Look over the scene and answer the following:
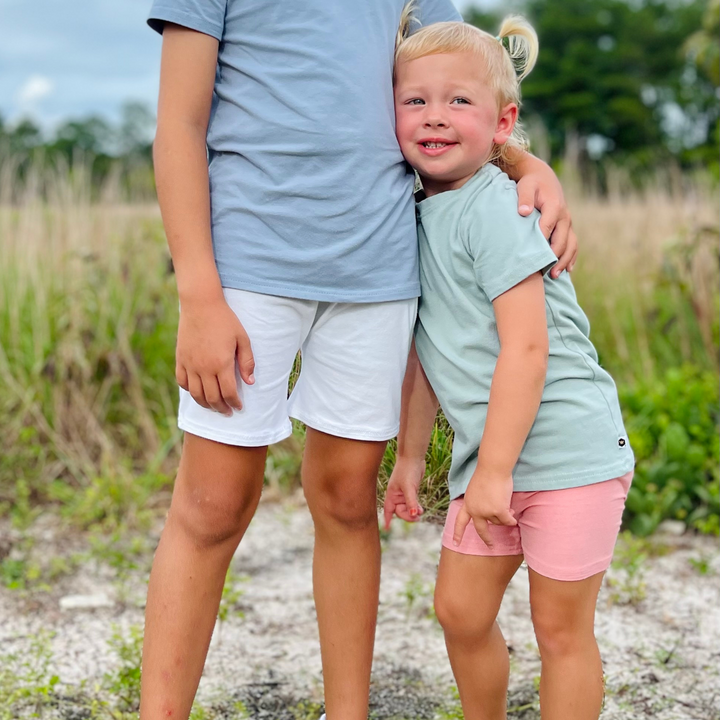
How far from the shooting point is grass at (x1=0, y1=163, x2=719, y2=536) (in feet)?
12.6

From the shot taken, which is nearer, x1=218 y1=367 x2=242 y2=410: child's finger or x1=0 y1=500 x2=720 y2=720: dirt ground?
x1=218 y1=367 x2=242 y2=410: child's finger

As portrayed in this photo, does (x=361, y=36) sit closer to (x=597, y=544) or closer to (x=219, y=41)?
(x=219, y=41)

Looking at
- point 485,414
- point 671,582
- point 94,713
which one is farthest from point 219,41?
point 671,582

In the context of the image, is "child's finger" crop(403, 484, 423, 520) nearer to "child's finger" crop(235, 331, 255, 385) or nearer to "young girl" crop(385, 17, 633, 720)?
"young girl" crop(385, 17, 633, 720)

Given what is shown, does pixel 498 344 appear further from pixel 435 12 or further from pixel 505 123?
pixel 435 12

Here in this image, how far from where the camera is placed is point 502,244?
1541 mm

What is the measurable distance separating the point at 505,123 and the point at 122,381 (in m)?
2.90

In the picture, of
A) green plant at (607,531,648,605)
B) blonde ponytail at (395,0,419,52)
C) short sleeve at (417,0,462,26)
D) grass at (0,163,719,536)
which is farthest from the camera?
grass at (0,163,719,536)

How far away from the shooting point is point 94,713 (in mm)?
2127

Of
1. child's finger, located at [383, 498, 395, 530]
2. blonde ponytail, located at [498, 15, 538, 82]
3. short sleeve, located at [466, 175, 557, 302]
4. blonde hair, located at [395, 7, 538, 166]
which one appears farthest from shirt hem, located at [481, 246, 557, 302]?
child's finger, located at [383, 498, 395, 530]

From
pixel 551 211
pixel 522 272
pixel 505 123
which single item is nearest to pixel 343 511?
pixel 522 272

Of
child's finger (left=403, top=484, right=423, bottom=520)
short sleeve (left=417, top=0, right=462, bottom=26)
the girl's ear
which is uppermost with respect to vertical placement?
short sleeve (left=417, top=0, right=462, bottom=26)

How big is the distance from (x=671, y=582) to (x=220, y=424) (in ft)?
6.82

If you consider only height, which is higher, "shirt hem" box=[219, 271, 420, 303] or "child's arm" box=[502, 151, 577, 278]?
"child's arm" box=[502, 151, 577, 278]
